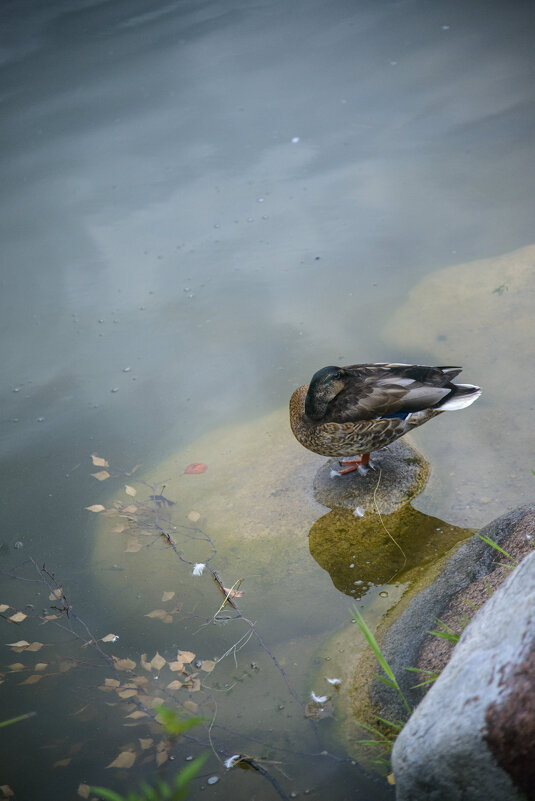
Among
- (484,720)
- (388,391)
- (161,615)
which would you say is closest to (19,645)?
(161,615)

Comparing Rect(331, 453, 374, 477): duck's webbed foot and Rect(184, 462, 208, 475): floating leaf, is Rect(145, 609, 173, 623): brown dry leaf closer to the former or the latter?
Rect(184, 462, 208, 475): floating leaf

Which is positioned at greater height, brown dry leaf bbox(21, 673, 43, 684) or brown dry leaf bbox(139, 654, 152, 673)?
brown dry leaf bbox(21, 673, 43, 684)

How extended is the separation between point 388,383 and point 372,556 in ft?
3.00

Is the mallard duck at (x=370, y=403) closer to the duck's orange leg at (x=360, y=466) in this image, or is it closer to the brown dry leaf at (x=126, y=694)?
the duck's orange leg at (x=360, y=466)

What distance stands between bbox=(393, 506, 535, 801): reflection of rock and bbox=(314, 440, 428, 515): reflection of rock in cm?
169

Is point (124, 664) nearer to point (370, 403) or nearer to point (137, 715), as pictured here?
point (137, 715)

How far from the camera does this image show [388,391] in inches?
146

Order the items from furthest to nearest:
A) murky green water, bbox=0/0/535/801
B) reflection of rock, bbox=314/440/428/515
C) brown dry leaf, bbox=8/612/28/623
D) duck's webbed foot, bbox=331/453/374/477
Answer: duck's webbed foot, bbox=331/453/374/477, reflection of rock, bbox=314/440/428/515, brown dry leaf, bbox=8/612/28/623, murky green water, bbox=0/0/535/801

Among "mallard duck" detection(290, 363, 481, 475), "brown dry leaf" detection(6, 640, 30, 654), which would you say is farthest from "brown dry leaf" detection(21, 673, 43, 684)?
"mallard duck" detection(290, 363, 481, 475)

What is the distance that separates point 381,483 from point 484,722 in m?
2.15

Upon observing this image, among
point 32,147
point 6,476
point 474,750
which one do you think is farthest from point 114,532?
point 32,147

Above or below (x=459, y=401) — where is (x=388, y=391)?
above

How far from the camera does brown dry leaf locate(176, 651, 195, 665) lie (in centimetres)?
322

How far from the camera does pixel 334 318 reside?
518 cm
